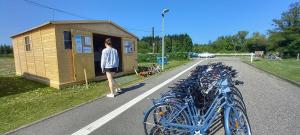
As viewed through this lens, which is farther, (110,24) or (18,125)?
(110,24)

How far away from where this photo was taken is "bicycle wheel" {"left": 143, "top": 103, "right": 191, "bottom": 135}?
3.36 metres

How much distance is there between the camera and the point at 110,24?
42.6ft

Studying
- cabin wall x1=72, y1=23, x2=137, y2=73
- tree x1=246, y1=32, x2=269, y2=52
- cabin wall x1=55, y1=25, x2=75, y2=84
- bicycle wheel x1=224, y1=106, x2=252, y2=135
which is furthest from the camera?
tree x1=246, y1=32, x2=269, y2=52

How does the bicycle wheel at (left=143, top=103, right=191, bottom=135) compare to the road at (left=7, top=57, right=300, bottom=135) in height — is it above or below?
above

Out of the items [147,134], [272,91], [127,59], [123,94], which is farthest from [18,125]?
[127,59]

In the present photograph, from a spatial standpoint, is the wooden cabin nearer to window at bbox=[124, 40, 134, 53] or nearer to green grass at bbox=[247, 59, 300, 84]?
window at bbox=[124, 40, 134, 53]

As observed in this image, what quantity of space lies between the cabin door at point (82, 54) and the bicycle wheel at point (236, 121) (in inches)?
318

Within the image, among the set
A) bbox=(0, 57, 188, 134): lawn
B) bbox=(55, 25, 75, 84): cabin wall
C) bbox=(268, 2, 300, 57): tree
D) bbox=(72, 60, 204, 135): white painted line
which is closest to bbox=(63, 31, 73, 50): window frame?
bbox=(55, 25, 75, 84): cabin wall

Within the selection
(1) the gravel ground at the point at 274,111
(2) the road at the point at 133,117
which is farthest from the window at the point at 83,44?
(1) the gravel ground at the point at 274,111

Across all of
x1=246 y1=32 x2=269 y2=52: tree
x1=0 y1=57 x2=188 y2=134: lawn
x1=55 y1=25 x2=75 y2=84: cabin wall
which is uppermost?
x1=246 y1=32 x2=269 y2=52: tree

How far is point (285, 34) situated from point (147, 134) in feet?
165

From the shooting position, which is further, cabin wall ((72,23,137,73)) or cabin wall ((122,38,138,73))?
cabin wall ((122,38,138,73))

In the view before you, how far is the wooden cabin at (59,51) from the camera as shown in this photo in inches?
362

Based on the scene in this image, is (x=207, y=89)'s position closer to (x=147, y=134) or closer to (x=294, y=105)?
(x=147, y=134)
